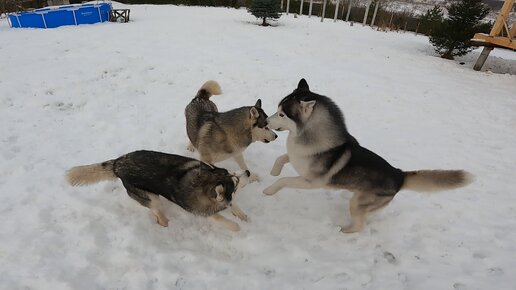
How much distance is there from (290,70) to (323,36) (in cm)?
656

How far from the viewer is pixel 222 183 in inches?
127

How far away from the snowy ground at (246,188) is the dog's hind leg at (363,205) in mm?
219

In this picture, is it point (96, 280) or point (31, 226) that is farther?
point (31, 226)

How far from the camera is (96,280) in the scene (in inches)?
120

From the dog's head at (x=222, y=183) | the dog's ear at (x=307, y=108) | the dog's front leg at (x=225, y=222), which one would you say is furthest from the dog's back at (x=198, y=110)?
the dog's ear at (x=307, y=108)

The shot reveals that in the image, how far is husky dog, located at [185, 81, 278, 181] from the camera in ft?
13.2

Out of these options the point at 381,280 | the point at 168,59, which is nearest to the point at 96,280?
the point at 381,280

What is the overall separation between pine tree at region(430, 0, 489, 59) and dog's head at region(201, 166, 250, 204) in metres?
12.5

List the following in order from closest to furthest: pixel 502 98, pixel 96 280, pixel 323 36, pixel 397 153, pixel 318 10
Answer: pixel 96 280 → pixel 397 153 → pixel 502 98 → pixel 323 36 → pixel 318 10

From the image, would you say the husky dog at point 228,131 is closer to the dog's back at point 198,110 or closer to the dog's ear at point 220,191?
the dog's back at point 198,110

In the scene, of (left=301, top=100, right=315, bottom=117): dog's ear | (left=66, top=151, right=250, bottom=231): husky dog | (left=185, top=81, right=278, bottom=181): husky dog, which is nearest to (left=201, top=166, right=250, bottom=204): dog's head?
(left=66, top=151, right=250, bottom=231): husky dog

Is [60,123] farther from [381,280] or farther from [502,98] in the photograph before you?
[502,98]

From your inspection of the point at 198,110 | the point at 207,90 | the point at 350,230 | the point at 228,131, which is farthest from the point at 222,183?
the point at 207,90

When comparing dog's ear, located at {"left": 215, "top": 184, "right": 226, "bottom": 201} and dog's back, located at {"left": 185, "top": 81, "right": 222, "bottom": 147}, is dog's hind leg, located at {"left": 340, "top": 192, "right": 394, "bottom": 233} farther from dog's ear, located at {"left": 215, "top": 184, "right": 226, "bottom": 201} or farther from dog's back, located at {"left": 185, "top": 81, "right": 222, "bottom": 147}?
dog's back, located at {"left": 185, "top": 81, "right": 222, "bottom": 147}
